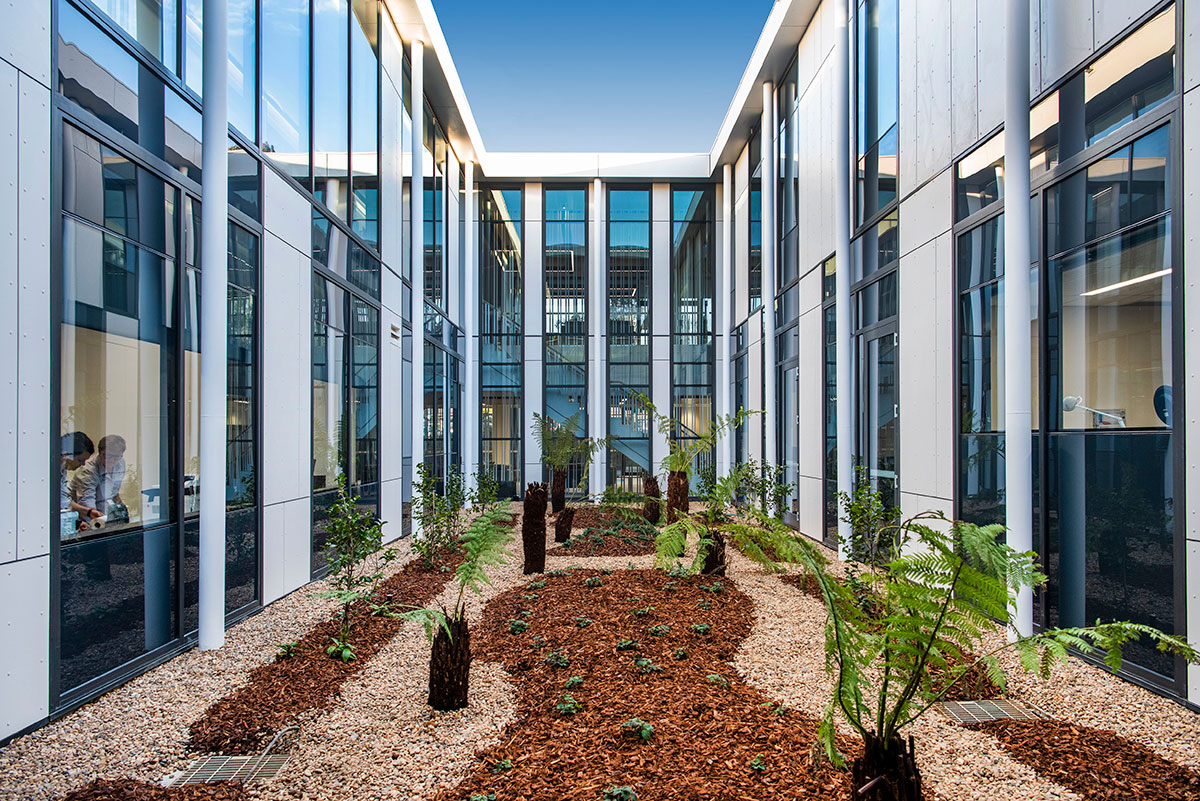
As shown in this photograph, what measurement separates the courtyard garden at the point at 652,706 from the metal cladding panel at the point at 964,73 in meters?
4.22

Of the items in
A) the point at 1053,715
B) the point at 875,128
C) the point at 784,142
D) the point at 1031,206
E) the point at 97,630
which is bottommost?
the point at 1053,715

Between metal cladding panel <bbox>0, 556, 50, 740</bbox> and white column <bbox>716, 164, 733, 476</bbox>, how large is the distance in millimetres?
13924

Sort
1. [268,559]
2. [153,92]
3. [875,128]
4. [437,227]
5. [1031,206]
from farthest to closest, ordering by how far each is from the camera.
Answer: [437,227], [875,128], [268,559], [1031,206], [153,92]

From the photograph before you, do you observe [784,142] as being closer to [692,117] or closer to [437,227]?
[692,117]

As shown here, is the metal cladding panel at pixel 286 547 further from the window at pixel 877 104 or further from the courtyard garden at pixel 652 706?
the window at pixel 877 104

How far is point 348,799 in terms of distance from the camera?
3.10 m

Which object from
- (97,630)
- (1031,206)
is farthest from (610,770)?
(1031,206)

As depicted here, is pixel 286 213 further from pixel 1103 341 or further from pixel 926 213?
pixel 1103 341

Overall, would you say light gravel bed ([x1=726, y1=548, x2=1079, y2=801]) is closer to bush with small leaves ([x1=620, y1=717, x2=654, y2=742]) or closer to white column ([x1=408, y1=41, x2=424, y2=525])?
bush with small leaves ([x1=620, y1=717, x2=654, y2=742])

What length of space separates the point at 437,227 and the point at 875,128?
27.6ft

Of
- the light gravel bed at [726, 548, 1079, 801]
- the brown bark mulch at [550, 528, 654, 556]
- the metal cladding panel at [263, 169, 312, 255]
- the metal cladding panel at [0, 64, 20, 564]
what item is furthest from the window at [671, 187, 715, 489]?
the metal cladding panel at [0, 64, 20, 564]

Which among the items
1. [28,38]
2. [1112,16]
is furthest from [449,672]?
[1112,16]

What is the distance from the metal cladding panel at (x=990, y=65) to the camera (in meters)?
6.03

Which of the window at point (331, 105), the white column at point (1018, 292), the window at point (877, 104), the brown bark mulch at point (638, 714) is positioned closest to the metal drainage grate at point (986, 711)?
the brown bark mulch at point (638, 714)
